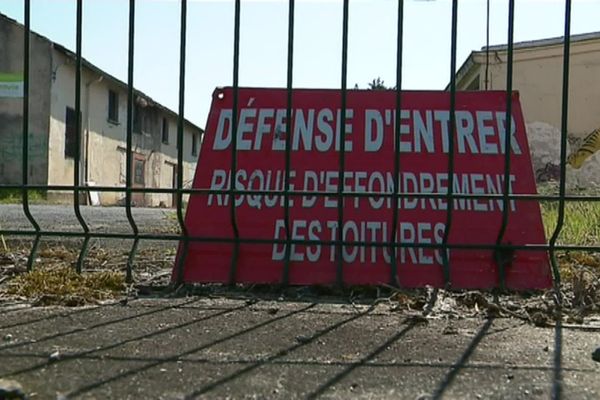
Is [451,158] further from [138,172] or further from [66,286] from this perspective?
[138,172]

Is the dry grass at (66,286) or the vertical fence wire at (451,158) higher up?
the vertical fence wire at (451,158)

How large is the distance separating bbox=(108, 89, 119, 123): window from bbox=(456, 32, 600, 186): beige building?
13922 millimetres

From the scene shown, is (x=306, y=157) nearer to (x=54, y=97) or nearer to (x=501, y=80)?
(x=501, y=80)

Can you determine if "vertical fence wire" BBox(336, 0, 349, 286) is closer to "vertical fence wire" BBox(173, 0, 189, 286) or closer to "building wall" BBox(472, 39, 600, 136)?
"vertical fence wire" BBox(173, 0, 189, 286)

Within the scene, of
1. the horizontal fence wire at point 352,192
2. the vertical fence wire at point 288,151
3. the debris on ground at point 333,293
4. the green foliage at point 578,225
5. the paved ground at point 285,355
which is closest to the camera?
the paved ground at point 285,355

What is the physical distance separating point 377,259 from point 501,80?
1314 centimetres

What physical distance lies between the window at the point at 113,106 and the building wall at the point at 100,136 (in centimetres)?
16

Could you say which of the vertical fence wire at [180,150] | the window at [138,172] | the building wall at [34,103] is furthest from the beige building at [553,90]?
the window at [138,172]

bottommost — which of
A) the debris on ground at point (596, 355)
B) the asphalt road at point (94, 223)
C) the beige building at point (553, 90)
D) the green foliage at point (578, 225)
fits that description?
the debris on ground at point (596, 355)

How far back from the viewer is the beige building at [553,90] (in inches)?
624

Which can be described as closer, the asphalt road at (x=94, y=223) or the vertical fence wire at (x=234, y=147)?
the vertical fence wire at (x=234, y=147)

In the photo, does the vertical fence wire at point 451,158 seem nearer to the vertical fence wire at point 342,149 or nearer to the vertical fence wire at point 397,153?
the vertical fence wire at point 397,153

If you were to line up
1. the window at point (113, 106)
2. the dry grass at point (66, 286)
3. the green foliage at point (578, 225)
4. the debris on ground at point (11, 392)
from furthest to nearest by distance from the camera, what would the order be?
the window at point (113, 106) → the green foliage at point (578, 225) → the dry grass at point (66, 286) → the debris on ground at point (11, 392)

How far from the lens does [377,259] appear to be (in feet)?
9.29
